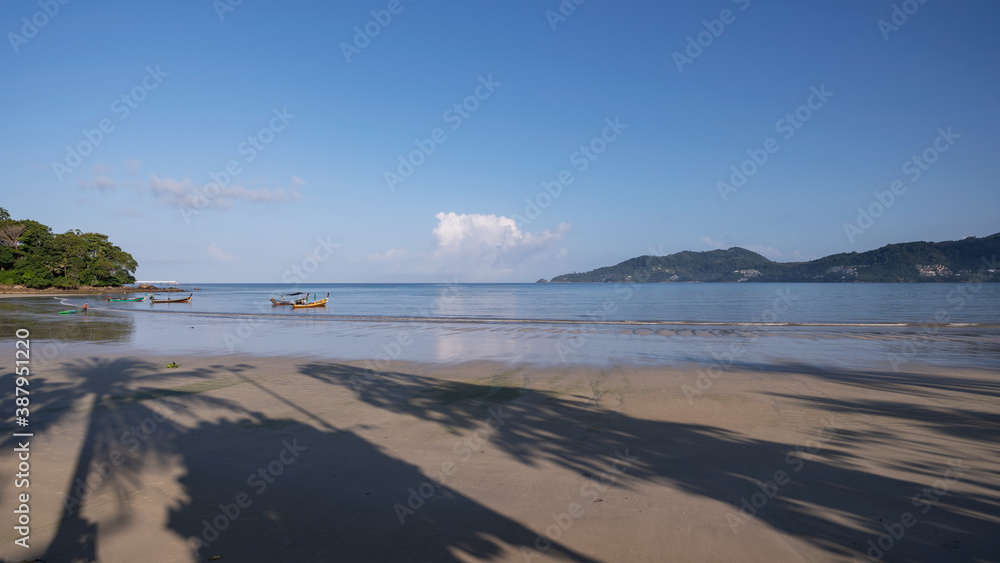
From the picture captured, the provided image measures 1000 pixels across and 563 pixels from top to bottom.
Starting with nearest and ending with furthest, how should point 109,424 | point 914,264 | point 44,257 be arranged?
point 109,424 < point 44,257 < point 914,264

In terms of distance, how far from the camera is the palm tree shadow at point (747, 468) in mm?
4578

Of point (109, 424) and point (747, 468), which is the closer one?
point (747, 468)

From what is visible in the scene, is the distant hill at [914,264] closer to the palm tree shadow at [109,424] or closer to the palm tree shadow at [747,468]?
the palm tree shadow at [747,468]

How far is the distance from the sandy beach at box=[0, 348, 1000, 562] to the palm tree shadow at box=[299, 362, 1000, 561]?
3 centimetres

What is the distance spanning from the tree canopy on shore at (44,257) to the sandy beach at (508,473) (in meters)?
95.0

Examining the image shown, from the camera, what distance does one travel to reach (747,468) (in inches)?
242

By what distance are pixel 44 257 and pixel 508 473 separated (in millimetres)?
107738

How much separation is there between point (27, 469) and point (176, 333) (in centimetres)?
2102

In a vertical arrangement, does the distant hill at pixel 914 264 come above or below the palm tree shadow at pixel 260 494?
above

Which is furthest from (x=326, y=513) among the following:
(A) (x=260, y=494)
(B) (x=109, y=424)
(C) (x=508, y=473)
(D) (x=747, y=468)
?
(B) (x=109, y=424)

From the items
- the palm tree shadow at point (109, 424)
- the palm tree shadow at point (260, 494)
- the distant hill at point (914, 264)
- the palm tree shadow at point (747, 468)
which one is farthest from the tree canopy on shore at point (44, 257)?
the distant hill at point (914, 264)

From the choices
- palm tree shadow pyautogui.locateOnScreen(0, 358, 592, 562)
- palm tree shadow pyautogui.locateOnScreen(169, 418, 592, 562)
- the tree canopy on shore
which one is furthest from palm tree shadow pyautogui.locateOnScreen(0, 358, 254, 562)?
the tree canopy on shore

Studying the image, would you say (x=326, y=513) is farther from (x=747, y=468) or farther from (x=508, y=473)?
(x=747, y=468)

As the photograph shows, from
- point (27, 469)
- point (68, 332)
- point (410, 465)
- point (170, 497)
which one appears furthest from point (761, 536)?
point (68, 332)
